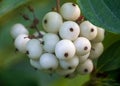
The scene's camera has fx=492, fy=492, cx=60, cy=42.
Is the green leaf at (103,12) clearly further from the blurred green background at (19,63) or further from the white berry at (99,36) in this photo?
the blurred green background at (19,63)

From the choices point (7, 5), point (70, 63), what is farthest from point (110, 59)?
point (7, 5)

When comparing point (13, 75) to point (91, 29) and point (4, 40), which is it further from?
point (91, 29)

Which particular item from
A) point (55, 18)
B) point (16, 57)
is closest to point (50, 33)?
point (55, 18)

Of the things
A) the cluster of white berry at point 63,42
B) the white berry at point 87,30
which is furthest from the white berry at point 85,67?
the white berry at point 87,30

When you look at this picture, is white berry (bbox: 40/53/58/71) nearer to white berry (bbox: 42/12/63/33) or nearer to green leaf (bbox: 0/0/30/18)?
white berry (bbox: 42/12/63/33)

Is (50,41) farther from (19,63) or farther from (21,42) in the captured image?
(19,63)

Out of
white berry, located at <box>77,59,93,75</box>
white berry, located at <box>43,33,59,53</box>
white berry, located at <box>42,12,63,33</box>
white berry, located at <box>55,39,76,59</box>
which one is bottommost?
white berry, located at <box>77,59,93,75</box>

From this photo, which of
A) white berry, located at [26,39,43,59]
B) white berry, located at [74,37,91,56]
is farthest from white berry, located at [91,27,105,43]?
white berry, located at [26,39,43,59]
